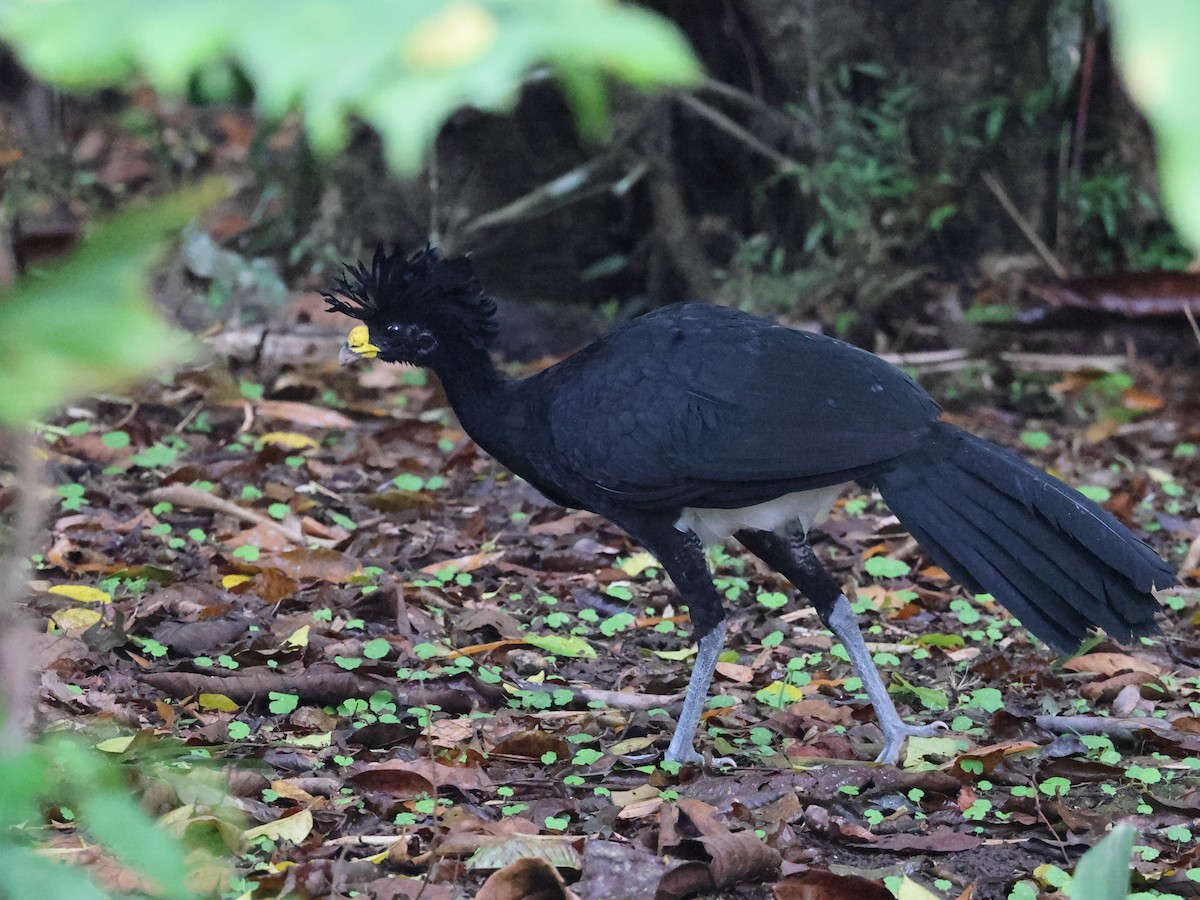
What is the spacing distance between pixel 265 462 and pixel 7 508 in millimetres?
1159

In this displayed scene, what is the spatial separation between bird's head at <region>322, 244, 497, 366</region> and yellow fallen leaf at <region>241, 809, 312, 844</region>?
1.66 m

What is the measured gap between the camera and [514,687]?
4098 mm

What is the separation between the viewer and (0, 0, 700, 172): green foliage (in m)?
0.96

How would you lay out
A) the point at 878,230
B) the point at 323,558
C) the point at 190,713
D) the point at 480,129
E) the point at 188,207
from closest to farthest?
the point at 188,207
the point at 190,713
the point at 323,558
the point at 878,230
the point at 480,129

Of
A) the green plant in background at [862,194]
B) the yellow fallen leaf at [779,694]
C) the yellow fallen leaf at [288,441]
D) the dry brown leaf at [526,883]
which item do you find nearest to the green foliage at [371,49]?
the dry brown leaf at [526,883]

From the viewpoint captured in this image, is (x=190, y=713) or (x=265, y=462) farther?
(x=265, y=462)

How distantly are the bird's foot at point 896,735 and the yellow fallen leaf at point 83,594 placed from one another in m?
2.38

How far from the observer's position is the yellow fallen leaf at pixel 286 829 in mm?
2951

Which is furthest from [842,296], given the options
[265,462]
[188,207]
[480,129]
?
[188,207]

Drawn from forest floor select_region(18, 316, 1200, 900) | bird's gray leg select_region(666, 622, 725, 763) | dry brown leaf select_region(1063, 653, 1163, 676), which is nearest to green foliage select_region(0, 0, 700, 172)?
forest floor select_region(18, 316, 1200, 900)

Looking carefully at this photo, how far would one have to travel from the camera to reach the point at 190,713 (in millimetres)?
3629

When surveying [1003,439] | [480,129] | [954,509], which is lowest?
[1003,439]

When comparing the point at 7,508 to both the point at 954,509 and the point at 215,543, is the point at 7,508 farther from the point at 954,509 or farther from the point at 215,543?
the point at 954,509

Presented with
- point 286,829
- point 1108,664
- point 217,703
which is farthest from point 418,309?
point 1108,664
